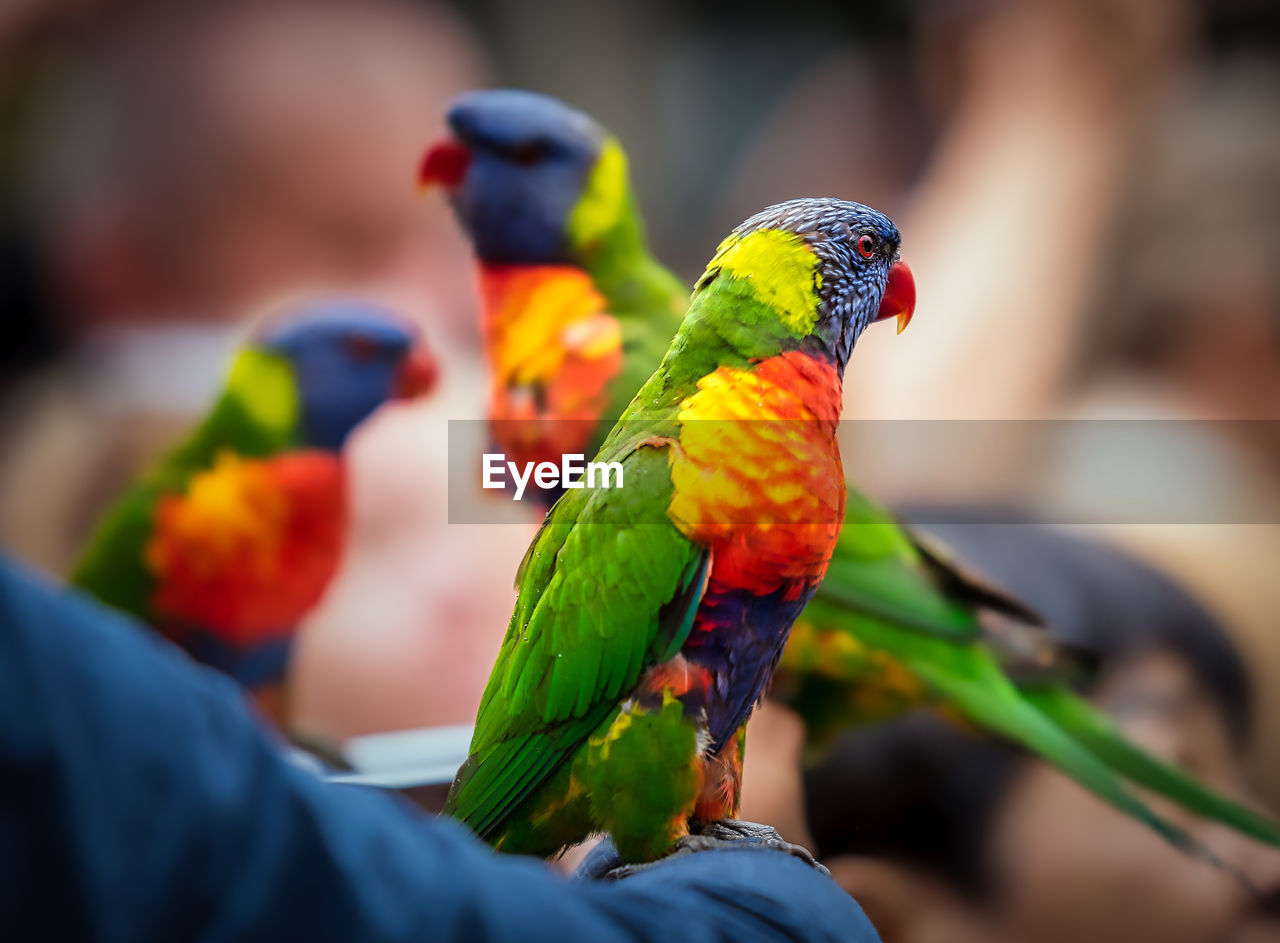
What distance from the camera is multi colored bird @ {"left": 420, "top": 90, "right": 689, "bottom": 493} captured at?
1053 mm

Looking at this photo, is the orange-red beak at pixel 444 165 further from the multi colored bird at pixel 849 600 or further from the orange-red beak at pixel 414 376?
the orange-red beak at pixel 414 376

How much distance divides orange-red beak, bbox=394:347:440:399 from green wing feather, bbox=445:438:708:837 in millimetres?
726

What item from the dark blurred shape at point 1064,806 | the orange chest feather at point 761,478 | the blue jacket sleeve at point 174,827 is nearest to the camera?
the blue jacket sleeve at point 174,827

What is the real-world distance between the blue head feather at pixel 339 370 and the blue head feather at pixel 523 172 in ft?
0.83

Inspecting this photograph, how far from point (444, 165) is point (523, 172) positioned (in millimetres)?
95

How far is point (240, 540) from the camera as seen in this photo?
1.27m

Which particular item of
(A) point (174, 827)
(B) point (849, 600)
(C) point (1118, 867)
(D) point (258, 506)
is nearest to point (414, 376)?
(D) point (258, 506)

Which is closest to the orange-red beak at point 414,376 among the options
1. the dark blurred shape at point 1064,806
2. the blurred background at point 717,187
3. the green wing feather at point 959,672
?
the blurred background at point 717,187

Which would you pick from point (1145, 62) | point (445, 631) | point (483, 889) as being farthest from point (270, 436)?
point (1145, 62)

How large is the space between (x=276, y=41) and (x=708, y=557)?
73.9 inches

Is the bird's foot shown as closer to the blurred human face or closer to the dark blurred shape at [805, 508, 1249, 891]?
the dark blurred shape at [805, 508, 1249, 891]

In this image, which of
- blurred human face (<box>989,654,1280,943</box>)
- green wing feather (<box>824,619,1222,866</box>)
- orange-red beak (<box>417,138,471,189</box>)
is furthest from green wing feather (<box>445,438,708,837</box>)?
blurred human face (<box>989,654,1280,943</box>)

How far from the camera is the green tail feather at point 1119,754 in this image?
111 cm

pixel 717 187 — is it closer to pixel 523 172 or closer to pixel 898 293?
pixel 523 172
